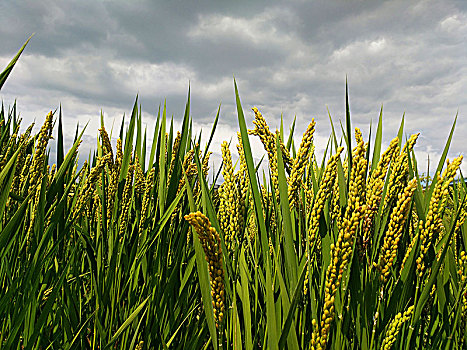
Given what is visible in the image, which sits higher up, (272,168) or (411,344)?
(272,168)

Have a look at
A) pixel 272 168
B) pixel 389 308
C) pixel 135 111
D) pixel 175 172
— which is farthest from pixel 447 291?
pixel 135 111

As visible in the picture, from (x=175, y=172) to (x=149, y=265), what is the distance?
0.42m

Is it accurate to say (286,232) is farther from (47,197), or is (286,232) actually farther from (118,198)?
(118,198)

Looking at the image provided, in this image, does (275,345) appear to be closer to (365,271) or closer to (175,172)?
(365,271)

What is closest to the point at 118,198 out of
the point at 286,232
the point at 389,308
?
the point at 286,232

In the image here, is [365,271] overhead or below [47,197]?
below

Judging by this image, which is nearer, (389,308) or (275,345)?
(275,345)

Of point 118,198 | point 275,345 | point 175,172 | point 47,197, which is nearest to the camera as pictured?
point 275,345

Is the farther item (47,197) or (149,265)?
(149,265)

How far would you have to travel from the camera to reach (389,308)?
2.93 feet

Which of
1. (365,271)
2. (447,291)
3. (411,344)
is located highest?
(365,271)

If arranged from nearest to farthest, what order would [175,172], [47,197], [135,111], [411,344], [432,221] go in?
[432,221], [411,344], [47,197], [175,172], [135,111]

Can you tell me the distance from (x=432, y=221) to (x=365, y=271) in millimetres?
220

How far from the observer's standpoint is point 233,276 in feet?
3.06
